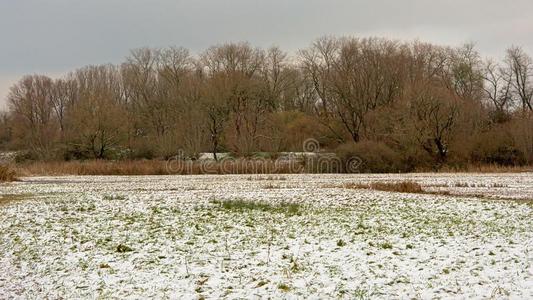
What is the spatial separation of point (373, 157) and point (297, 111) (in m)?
26.9

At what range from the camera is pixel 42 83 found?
270 ft

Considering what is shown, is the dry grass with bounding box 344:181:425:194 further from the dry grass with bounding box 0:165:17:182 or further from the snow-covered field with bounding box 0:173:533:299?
the dry grass with bounding box 0:165:17:182

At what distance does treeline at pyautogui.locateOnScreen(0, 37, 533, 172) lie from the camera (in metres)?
50.0

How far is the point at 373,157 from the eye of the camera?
46219mm

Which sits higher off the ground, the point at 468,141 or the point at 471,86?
the point at 471,86

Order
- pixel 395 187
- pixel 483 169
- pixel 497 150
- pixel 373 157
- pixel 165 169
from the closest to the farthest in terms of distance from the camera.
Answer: pixel 395 187, pixel 483 169, pixel 165 169, pixel 373 157, pixel 497 150

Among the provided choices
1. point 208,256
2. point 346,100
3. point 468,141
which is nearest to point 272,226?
point 208,256

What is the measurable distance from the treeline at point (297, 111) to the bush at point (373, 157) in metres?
0.11

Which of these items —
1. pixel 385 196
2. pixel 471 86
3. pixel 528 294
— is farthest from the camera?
pixel 471 86

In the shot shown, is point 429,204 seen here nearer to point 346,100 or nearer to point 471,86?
point 346,100

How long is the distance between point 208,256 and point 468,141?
44.8 meters

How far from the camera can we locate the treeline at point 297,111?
50000 millimetres

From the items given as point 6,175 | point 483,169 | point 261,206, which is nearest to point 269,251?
point 261,206

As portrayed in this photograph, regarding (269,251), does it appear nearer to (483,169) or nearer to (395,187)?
(395,187)
